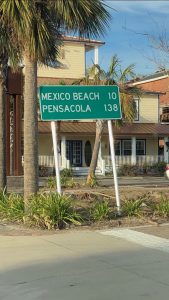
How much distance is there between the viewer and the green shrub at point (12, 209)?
40.3 ft

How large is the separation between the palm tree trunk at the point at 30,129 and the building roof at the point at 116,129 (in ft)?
69.3

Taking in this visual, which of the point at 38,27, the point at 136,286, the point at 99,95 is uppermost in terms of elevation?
the point at 38,27

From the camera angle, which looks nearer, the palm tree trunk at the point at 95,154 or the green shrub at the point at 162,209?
the green shrub at the point at 162,209

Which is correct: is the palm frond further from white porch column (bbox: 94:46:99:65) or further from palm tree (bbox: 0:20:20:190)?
white porch column (bbox: 94:46:99:65)

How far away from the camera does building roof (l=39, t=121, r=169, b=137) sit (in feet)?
116

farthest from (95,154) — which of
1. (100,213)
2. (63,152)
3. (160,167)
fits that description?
(160,167)

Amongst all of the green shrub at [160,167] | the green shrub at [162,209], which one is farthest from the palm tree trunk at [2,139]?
the green shrub at [160,167]

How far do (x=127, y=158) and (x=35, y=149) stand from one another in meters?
25.6

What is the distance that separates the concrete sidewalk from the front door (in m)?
27.5

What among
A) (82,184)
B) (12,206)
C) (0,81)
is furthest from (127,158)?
(12,206)

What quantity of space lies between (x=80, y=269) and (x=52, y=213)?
3496 millimetres

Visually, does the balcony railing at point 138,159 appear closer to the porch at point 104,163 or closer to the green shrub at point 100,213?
the porch at point 104,163

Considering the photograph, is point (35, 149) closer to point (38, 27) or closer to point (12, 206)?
point (12, 206)

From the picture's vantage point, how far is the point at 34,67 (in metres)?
12.9
